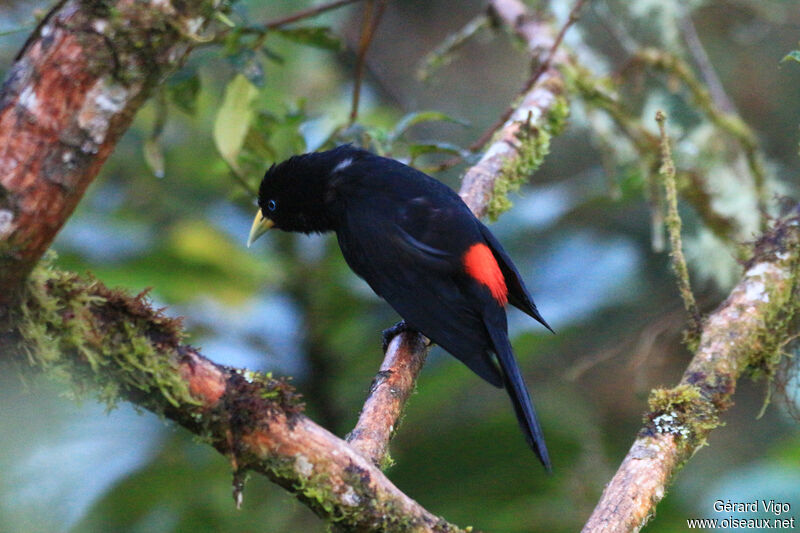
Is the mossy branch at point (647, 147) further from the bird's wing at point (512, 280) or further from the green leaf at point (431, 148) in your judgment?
the bird's wing at point (512, 280)

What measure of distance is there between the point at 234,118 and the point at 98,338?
73.8 inches

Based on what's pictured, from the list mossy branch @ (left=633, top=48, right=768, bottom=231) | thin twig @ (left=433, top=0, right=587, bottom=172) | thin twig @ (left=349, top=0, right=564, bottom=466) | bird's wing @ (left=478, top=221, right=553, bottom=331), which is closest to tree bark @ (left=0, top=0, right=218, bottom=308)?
thin twig @ (left=349, top=0, right=564, bottom=466)

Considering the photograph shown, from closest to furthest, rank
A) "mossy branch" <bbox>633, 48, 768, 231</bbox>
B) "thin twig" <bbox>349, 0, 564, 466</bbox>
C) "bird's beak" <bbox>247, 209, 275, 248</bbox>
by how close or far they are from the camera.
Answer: "thin twig" <bbox>349, 0, 564, 466</bbox> < "bird's beak" <bbox>247, 209, 275, 248</bbox> < "mossy branch" <bbox>633, 48, 768, 231</bbox>

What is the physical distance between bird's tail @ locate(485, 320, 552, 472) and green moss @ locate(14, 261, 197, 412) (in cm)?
100

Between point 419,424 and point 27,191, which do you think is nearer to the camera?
point 27,191

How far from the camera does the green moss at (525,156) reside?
3.19m

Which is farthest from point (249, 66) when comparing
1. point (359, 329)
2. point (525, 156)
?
point (359, 329)

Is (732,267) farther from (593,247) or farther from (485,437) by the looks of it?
(485,437)

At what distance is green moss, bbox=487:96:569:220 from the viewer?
10.5 feet

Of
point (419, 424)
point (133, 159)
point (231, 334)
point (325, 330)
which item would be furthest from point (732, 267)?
point (133, 159)

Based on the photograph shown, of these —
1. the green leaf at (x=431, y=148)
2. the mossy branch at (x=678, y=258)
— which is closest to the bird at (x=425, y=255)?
the green leaf at (x=431, y=148)

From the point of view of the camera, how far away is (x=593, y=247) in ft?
14.3

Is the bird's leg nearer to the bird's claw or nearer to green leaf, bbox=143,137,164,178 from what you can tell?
the bird's claw

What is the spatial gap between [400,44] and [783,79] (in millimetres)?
2847
